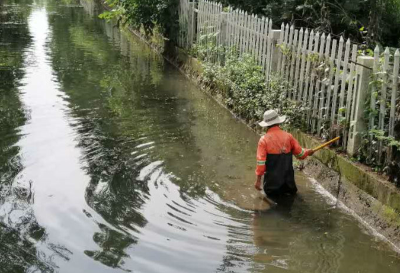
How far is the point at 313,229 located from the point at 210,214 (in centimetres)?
120

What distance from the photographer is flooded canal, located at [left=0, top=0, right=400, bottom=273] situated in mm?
5129

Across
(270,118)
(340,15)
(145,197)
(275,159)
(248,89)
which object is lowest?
(145,197)

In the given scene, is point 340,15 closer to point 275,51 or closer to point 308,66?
point 275,51

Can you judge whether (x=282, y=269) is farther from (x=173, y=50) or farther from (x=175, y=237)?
(x=173, y=50)

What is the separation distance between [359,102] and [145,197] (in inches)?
118

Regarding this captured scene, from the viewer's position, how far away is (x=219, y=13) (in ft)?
40.8

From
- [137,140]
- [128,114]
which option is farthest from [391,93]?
[128,114]

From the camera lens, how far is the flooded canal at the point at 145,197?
5129 millimetres

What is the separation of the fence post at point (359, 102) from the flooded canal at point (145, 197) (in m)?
0.86

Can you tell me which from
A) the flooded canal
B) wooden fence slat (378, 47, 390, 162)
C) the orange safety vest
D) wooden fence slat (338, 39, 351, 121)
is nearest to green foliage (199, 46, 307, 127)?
the flooded canal

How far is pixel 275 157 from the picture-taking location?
21.0ft

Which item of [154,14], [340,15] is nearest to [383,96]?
[340,15]

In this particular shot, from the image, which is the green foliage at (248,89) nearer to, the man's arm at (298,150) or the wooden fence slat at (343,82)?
the wooden fence slat at (343,82)

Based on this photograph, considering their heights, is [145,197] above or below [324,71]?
below
